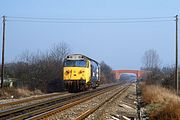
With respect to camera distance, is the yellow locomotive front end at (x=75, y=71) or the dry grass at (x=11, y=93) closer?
the dry grass at (x=11, y=93)

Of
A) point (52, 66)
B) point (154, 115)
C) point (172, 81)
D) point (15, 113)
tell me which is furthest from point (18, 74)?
point (154, 115)

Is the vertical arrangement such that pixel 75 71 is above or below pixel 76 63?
below

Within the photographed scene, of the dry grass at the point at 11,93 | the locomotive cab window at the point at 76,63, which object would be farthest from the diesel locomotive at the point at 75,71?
the dry grass at the point at 11,93

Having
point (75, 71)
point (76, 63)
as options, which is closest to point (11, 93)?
point (75, 71)

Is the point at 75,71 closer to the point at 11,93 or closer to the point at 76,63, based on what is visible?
the point at 76,63

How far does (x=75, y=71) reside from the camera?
38344 millimetres

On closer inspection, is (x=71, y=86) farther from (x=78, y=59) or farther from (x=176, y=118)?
(x=176, y=118)

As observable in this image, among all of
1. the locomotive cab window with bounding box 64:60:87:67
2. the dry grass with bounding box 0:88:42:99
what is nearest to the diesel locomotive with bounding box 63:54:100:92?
the locomotive cab window with bounding box 64:60:87:67

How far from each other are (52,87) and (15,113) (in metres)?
30.6

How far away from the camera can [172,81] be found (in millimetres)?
42875

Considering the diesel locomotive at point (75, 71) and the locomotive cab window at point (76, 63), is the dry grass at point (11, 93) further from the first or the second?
the locomotive cab window at point (76, 63)

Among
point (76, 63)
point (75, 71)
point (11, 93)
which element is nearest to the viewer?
point (11, 93)

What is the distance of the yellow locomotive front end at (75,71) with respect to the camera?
38.2 metres

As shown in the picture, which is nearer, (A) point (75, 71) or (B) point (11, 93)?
(B) point (11, 93)
